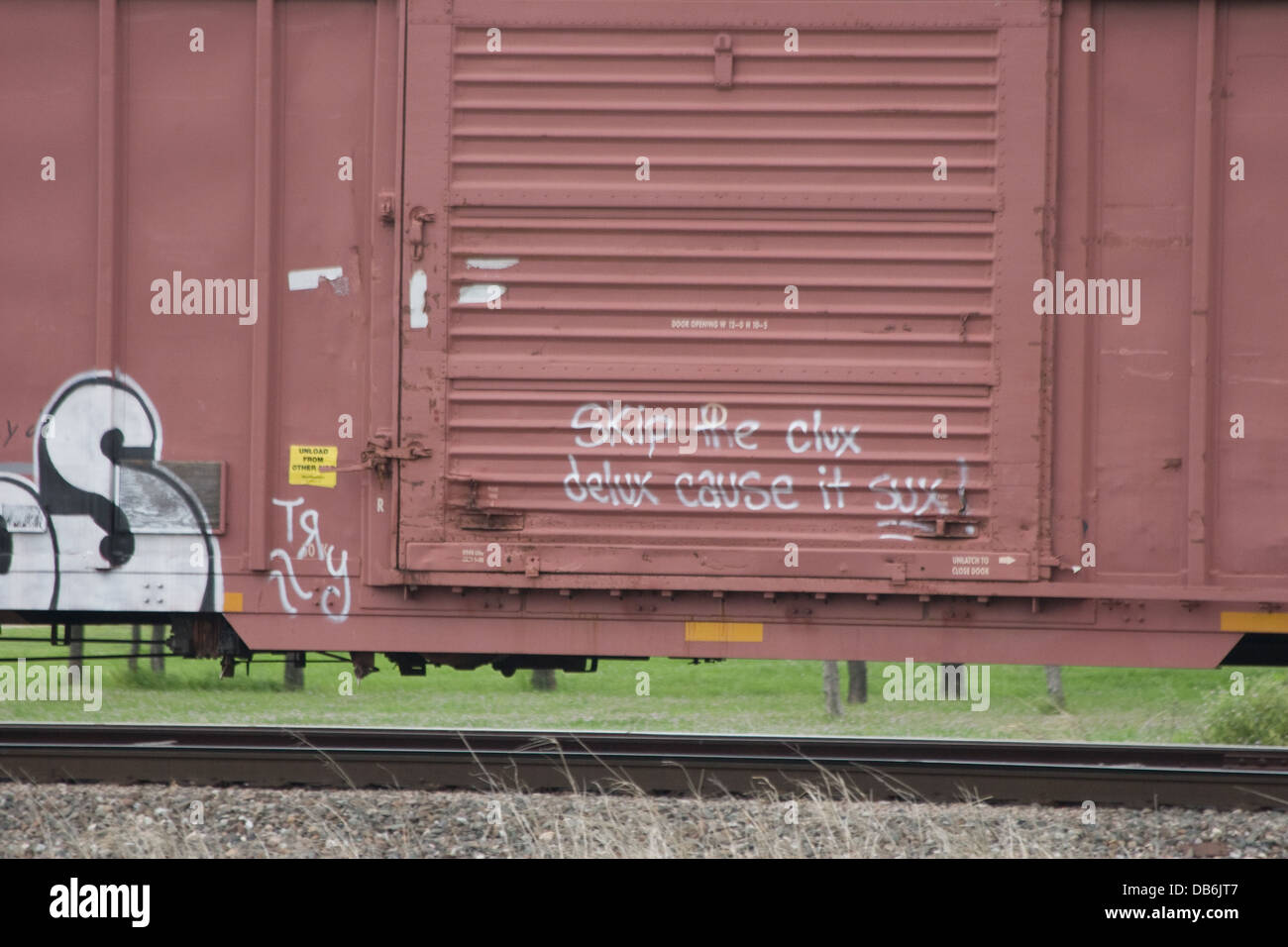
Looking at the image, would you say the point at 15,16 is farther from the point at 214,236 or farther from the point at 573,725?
the point at 573,725

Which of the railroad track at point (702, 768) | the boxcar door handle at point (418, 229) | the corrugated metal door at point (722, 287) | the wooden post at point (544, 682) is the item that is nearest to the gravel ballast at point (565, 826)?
the railroad track at point (702, 768)

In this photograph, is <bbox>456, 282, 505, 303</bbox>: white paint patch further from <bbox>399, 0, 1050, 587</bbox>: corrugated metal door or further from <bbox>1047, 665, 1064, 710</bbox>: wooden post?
<bbox>1047, 665, 1064, 710</bbox>: wooden post

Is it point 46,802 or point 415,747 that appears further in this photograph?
point 415,747

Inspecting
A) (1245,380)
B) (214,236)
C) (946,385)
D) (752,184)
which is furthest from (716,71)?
(1245,380)

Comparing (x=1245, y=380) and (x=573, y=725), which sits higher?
(x=1245, y=380)

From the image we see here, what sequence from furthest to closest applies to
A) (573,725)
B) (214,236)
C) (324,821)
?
1. (573,725)
2. (214,236)
3. (324,821)

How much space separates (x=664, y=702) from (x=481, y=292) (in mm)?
10711

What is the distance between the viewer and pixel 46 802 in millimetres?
5750

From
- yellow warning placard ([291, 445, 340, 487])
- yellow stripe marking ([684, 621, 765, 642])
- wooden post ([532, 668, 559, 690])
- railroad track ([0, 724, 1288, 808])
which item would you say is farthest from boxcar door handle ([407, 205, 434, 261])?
wooden post ([532, 668, 559, 690])

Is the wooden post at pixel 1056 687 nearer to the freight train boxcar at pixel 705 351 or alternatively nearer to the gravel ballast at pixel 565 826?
the gravel ballast at pixel 565 826

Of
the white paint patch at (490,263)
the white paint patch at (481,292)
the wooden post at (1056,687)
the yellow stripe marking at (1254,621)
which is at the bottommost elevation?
the wooden post at (1056,687)

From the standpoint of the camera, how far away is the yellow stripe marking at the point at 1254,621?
5.68 meters

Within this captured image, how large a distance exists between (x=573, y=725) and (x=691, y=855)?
720 cm

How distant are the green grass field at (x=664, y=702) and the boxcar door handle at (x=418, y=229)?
577 centimetres
